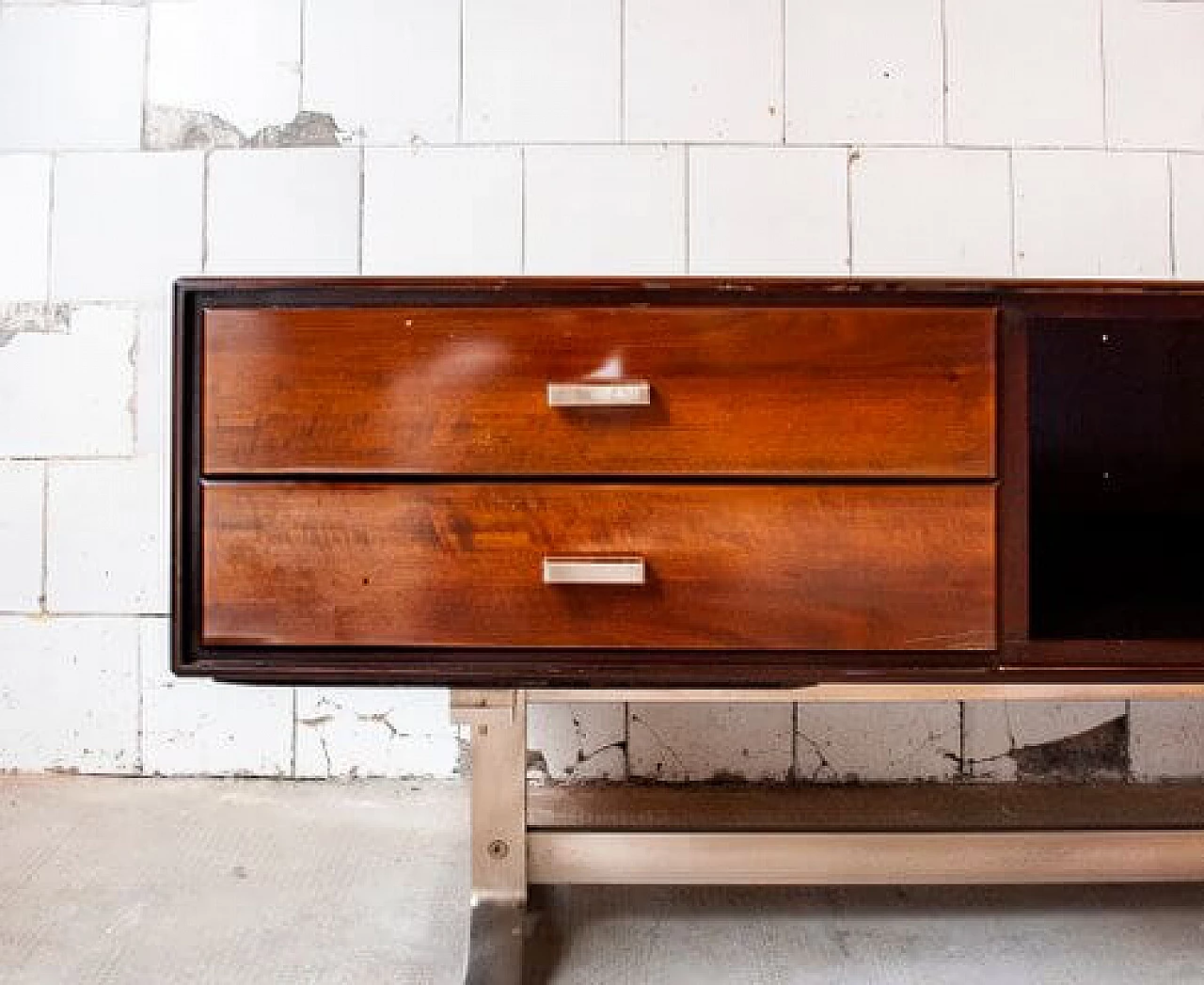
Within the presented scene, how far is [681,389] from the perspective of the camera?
863 mm

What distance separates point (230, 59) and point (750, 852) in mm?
1567

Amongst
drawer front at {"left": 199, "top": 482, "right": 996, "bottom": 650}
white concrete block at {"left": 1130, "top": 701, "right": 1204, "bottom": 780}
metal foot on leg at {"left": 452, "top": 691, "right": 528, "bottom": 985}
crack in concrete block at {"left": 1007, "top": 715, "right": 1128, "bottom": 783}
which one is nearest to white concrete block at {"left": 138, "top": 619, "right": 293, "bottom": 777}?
metal foot on leg at {"left": 452, "top": 691, "right": 528, "bottom": 985}

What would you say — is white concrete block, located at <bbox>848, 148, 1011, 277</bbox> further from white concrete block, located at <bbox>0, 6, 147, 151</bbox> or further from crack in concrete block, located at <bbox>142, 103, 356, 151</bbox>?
white concrete block, located at <bbox>0, 6, 147, 151</bbox>

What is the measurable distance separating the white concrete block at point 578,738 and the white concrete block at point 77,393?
0.89 meters

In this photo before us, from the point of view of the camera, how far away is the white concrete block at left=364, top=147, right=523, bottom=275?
5.05 ft

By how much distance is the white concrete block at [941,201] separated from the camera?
1535 millimetres

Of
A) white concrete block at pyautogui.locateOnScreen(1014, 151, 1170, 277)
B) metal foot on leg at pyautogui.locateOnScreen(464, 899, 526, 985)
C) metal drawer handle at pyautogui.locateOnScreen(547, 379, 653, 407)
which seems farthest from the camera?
white concrete block at pyautogui.locateOnScreen(1014, 151, 1170, 277)

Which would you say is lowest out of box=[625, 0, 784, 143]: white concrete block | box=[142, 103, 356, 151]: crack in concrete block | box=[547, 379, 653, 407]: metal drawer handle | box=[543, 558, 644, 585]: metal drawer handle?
box=[543, 558, 644, 585]: metal drawer handle

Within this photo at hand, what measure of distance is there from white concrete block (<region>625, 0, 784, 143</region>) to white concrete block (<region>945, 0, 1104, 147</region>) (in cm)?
32

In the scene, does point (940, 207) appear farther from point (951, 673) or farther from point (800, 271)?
point (951, 673)

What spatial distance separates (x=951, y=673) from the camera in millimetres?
877

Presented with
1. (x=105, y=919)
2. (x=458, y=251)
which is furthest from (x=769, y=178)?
(x=105, y=919)

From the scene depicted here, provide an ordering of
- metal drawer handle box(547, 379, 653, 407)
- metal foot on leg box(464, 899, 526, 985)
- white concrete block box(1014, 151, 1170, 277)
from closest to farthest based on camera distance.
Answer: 1. metal drawer handle box(547, 379, 653, 407)
2. metal foot on leg box(464, 899, 526, 985)
3. white concrete block box(1014, 151, 1170, 277)

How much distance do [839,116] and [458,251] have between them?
72 cm
